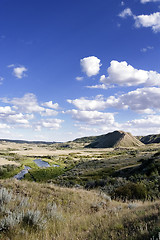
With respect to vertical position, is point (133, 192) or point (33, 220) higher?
point (33, 220)

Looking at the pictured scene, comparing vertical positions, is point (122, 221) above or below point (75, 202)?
above

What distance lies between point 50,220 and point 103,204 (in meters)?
4.53

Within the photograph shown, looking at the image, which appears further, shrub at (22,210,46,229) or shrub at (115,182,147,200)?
shrub at (115,182,147,200)

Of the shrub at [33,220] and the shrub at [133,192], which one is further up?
the shrub at [33,220]

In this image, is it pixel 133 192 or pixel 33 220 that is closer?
pixel 33 220

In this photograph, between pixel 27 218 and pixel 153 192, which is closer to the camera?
pixel 27 218

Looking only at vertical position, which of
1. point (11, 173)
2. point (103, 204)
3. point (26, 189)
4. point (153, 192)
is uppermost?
point (26, 189)

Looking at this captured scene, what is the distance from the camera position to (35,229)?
5117 mm

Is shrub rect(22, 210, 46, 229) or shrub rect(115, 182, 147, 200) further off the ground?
shrub rect(22, 210, 46, 229)

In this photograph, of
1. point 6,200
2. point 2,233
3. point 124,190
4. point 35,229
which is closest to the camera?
point 2,233

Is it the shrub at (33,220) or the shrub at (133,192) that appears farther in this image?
the shrub at (133,192)

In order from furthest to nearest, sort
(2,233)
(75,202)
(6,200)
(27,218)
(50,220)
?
1. (75,202)
2. (6,200)
3. (50,220)
4. (27,218)
5. (2,233)

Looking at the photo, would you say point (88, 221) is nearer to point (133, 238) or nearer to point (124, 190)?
point (133, 238)

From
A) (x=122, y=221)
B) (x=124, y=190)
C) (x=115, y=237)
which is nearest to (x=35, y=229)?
(x=115, y=237)
